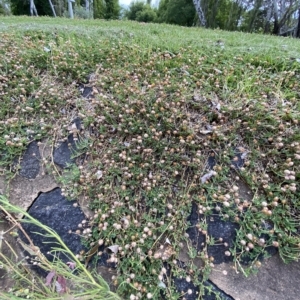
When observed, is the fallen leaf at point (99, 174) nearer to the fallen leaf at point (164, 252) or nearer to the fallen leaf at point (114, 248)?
the fallen leaf at point (114, 248)

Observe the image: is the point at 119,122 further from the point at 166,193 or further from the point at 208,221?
the point at 208,221

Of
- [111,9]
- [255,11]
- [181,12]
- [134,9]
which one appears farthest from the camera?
[134,9]

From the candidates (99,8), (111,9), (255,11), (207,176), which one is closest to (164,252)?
(207,176)

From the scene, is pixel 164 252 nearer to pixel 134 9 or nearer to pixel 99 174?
pixel 99 174

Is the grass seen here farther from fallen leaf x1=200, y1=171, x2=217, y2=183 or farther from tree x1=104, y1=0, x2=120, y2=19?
tree x1=104, y1=0, x2=120, y2=19

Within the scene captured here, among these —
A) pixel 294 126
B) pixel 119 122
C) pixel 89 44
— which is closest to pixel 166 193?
pixel 119 122

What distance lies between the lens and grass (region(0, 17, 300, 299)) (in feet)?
3.59

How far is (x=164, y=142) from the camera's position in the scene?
135cm

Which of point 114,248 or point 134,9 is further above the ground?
point 134,9

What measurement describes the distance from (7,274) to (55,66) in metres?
1.55

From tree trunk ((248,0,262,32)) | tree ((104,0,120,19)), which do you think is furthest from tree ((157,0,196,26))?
tree ((104,0,120,19))

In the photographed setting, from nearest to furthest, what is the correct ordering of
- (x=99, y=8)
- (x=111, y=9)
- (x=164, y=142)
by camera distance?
(x=164, y=142) → (x=99, y=8) → (x=111, y=9)

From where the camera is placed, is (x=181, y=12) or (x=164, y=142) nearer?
(x=164, y=142)

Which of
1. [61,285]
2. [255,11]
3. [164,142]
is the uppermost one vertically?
[255,11]
